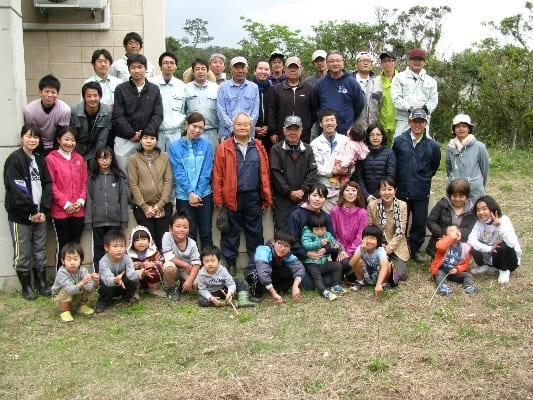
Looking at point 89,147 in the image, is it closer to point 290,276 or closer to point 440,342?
point 290,276

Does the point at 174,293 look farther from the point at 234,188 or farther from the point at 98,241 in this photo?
the point at 234,188

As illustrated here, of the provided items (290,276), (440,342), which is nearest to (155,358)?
(290,276)

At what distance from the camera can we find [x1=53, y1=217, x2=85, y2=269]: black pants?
6055mm

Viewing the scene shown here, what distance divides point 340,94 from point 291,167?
129 centimetres

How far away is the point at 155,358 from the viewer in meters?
4.43

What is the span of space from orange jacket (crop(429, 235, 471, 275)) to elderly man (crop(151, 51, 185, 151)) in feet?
10.4

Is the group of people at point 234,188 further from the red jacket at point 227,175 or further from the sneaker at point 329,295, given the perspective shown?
the sneaker at point 329,295

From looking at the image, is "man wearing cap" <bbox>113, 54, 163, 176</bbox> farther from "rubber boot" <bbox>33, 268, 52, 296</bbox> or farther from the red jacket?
"rubber boot" <bbox>33, 268, 52, 296</bbox>

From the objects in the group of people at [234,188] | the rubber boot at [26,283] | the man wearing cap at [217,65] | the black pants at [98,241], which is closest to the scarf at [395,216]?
the group of people at [234,188]

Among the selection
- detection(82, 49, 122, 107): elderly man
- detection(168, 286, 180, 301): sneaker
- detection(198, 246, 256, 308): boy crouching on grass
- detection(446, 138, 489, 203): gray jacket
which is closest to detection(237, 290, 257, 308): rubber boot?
detection(198, 246, 256, 308): boy crouching on grass

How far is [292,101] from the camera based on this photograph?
23.2ft

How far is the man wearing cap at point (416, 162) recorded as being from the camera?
6.70 meters

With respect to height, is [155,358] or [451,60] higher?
[451,60]

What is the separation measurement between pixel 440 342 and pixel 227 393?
182 cm
